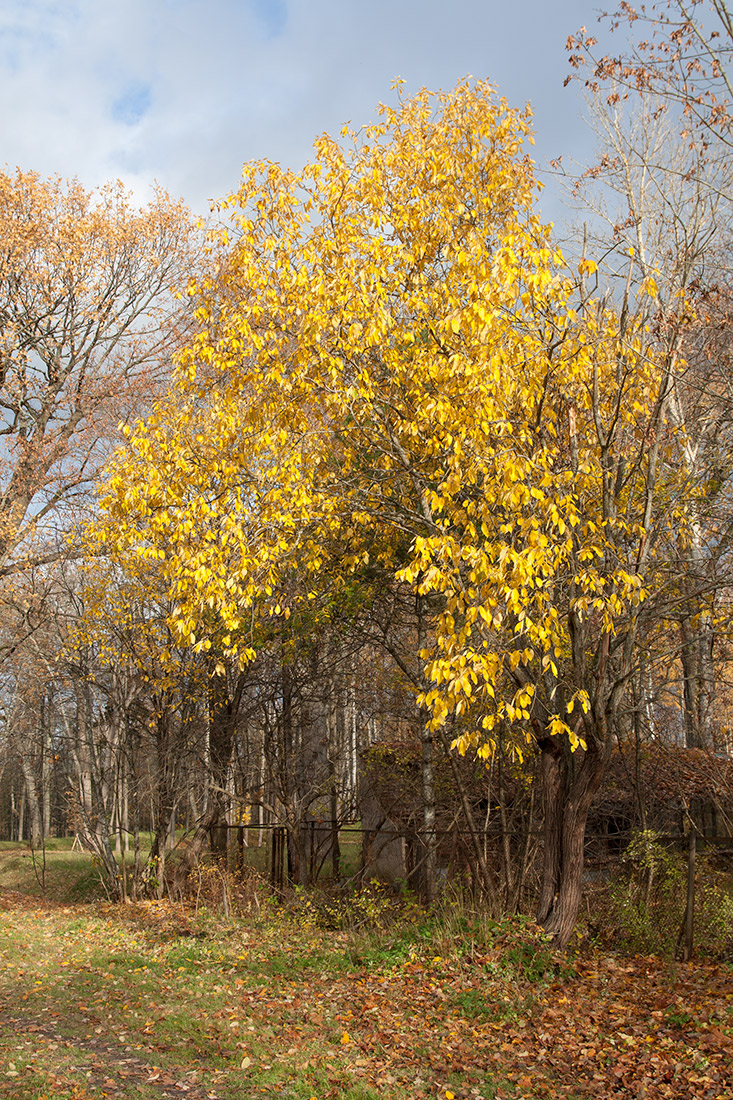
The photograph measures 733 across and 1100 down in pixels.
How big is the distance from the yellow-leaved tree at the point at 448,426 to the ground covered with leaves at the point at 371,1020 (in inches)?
38.1

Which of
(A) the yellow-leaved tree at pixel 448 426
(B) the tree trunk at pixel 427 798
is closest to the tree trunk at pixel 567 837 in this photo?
(A) the yellow-leaved tree at pixel 448 426

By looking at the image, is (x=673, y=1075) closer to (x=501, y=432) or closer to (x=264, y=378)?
(x=501, y=432)

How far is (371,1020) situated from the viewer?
19.7 ft

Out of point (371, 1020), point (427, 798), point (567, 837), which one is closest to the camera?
point (371, 1020)

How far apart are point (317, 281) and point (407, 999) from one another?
6.02 metres

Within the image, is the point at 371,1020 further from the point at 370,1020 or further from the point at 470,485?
the point at 470,485

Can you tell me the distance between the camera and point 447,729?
33.3 ft

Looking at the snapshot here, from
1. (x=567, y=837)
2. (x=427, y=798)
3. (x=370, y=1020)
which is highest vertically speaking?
(x=567, y=837)

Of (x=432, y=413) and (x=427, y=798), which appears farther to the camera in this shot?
(x=427, y=798)

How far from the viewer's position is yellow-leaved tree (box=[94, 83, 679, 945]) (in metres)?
6.07

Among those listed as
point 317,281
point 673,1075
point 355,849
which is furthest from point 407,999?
point 355,849

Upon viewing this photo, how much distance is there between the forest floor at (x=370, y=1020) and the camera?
15.6ft

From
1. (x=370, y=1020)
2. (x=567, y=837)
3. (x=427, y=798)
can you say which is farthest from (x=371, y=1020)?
(x=427, y=798)

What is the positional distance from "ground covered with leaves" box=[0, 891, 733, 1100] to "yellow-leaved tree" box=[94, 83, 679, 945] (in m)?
0.97
